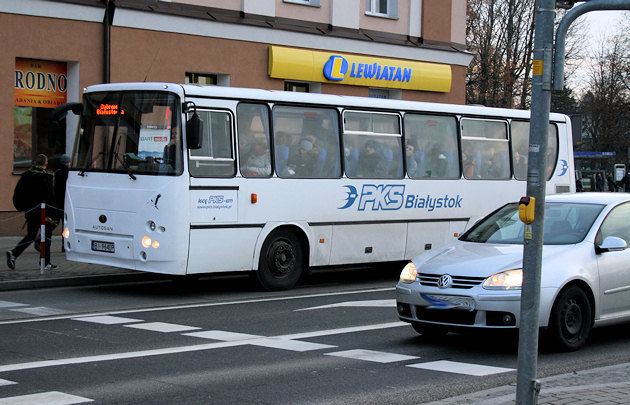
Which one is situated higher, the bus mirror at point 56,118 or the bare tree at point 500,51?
the bare tree at point 500,51

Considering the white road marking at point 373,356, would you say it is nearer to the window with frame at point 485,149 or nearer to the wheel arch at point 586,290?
the wheel arch at point 586,290

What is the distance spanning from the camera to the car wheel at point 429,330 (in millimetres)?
9742

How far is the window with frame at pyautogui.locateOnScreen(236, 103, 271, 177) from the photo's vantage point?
561 inches

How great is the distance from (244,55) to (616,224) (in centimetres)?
1624

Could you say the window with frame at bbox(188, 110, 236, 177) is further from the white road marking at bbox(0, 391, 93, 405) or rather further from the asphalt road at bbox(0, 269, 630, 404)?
the white road marking at bbox(0, 391, 93, 405)

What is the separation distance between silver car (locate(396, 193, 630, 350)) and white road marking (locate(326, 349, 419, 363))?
0.54 metres

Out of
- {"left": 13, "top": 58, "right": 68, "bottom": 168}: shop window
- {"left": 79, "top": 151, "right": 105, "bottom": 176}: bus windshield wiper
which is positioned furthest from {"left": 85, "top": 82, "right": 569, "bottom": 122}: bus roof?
{"left": 13, "top": 58, "right": 68, "bottom": 168}: shop window

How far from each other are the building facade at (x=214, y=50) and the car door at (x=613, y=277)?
10.7 metres

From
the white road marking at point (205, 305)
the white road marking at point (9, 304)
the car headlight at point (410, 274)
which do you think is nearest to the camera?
the car headlight at point (410, 274)

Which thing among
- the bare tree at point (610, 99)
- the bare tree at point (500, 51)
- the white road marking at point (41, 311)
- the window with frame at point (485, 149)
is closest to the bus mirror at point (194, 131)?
the white road marking at point (41, 311)

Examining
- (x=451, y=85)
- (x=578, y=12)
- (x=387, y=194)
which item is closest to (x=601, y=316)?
(x=578, y=12)

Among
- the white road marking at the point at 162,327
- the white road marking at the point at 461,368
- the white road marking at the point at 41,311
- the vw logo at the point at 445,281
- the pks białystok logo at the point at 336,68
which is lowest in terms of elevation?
the white road marking at the point at 41,311

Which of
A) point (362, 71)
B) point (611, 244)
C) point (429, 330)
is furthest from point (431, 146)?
point (362, 71)

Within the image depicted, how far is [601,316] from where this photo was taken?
9.81m
